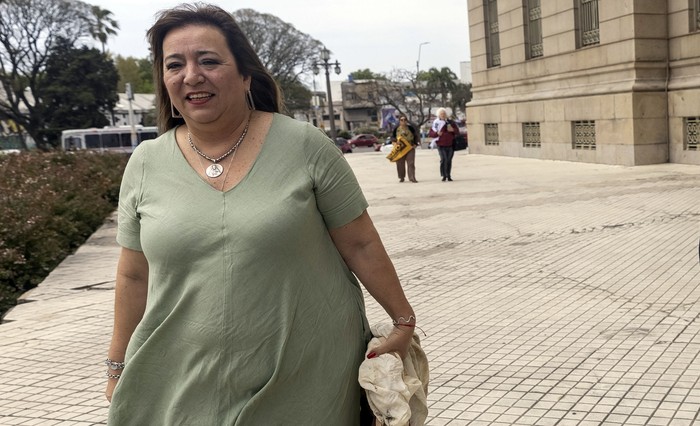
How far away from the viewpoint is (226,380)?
2.02 m

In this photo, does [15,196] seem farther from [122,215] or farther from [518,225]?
[122,215]

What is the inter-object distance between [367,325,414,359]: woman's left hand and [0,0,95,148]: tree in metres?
48.8

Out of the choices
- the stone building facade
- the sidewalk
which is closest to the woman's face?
the sidewalk

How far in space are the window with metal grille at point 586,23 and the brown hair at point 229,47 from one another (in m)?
18.2

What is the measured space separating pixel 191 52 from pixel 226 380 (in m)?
0.85

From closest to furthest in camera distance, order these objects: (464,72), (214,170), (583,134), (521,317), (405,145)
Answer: (214,170) < (521,317) < (405,145) < (583,134) < (464,72)

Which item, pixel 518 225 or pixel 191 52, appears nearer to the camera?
pixel 191 52

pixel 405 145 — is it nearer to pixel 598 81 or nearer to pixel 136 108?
pixel 598 81

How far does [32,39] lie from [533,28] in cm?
3533

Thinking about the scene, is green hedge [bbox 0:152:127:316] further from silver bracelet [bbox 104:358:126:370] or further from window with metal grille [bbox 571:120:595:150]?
window with metal grille [bbox 571:120:595:150]

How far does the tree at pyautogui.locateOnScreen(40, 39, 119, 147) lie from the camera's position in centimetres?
4994

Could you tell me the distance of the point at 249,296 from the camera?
78.2 inches

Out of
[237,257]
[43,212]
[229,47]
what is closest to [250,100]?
[229,47]

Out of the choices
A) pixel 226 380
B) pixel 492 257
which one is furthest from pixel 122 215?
pixel 492 257
